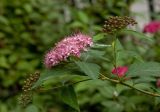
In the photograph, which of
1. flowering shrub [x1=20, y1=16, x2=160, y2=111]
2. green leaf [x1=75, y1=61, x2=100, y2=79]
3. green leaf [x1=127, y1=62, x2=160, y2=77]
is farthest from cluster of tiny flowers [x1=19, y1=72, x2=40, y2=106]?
green leaf [x1=127, y1=62, x2=160, y2=77]

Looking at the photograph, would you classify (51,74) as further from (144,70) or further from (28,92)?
(144,70)

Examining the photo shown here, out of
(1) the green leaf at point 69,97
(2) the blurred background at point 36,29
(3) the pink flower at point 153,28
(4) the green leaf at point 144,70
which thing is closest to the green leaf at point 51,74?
(1) the green leaf at point 69,97

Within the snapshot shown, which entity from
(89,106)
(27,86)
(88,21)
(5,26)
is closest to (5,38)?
(5,26)

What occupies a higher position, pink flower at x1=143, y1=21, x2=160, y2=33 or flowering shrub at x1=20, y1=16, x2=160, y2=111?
pink flower at x1=143, y1=21, x2=160, y2=33

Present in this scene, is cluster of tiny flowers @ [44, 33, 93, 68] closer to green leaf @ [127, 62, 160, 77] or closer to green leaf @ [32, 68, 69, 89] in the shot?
green leaf @ [32, 68, 69, 89]

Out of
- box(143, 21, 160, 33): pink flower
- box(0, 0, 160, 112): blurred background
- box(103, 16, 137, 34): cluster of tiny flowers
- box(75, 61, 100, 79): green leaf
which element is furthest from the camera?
box(0, 0, 160, 112): blurred background

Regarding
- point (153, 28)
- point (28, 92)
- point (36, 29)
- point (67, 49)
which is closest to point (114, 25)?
point (67, 49)
